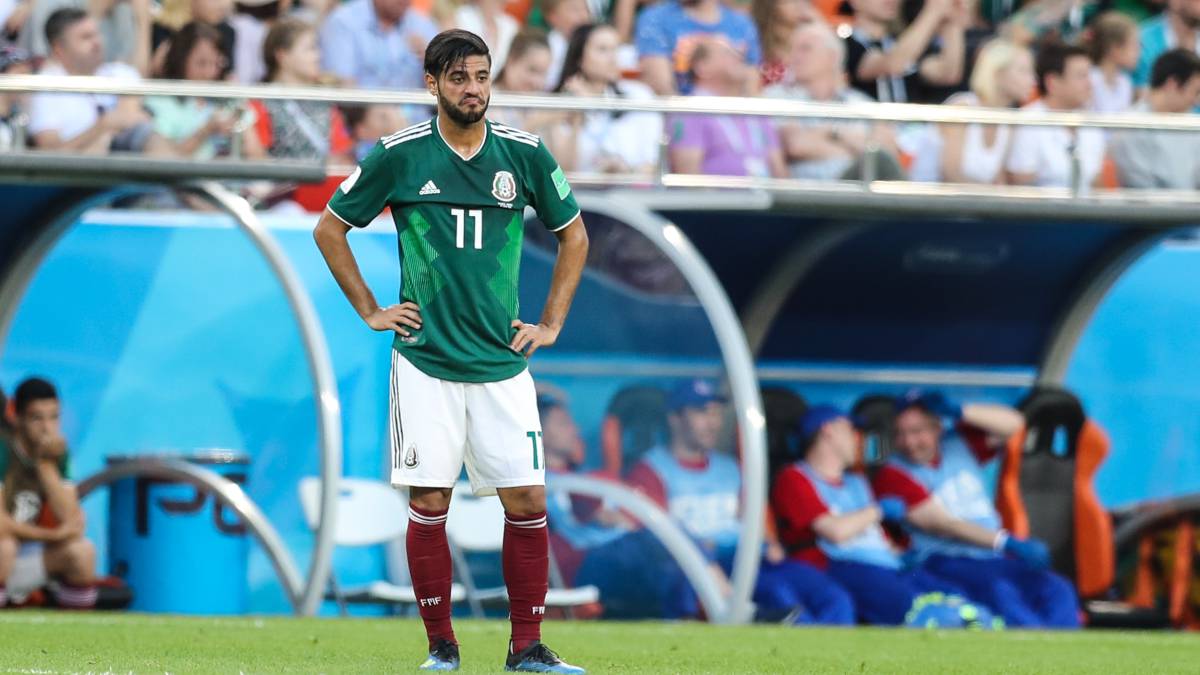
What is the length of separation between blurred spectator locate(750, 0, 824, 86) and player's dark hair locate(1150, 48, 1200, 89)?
2163mm

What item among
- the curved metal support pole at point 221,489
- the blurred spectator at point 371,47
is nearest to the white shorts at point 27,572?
the curved metal support pole at point 221,489

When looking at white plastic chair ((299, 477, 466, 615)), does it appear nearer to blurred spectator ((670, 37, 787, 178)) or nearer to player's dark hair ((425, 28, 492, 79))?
blurred spectator ((670, 37, 787, 178))

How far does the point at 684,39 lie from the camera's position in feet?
44.3

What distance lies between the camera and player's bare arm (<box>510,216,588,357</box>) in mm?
6742

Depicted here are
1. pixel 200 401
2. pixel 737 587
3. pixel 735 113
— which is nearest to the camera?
pixel 737 587

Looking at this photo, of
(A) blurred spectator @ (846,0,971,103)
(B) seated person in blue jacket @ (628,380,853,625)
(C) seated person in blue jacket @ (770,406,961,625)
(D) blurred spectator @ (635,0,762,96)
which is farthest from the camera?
(A) blurred spectator @ (846,0,971,103)

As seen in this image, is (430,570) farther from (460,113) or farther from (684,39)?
(684,39)

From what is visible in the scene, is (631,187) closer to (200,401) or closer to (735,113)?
(735,113)

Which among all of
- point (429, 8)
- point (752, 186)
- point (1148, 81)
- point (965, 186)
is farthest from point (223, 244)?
point (1148, 81)

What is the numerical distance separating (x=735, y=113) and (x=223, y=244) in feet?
10.9

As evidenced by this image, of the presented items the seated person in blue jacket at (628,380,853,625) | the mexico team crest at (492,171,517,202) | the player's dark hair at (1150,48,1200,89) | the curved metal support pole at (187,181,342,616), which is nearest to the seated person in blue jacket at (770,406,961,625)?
the seated person in blue jacket at (628,380,853,625)

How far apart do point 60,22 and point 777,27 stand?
15.1 feet

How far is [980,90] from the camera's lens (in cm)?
1401

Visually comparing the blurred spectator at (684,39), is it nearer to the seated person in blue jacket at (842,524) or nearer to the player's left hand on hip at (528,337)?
the seated person in blue jacket at (842,524)
